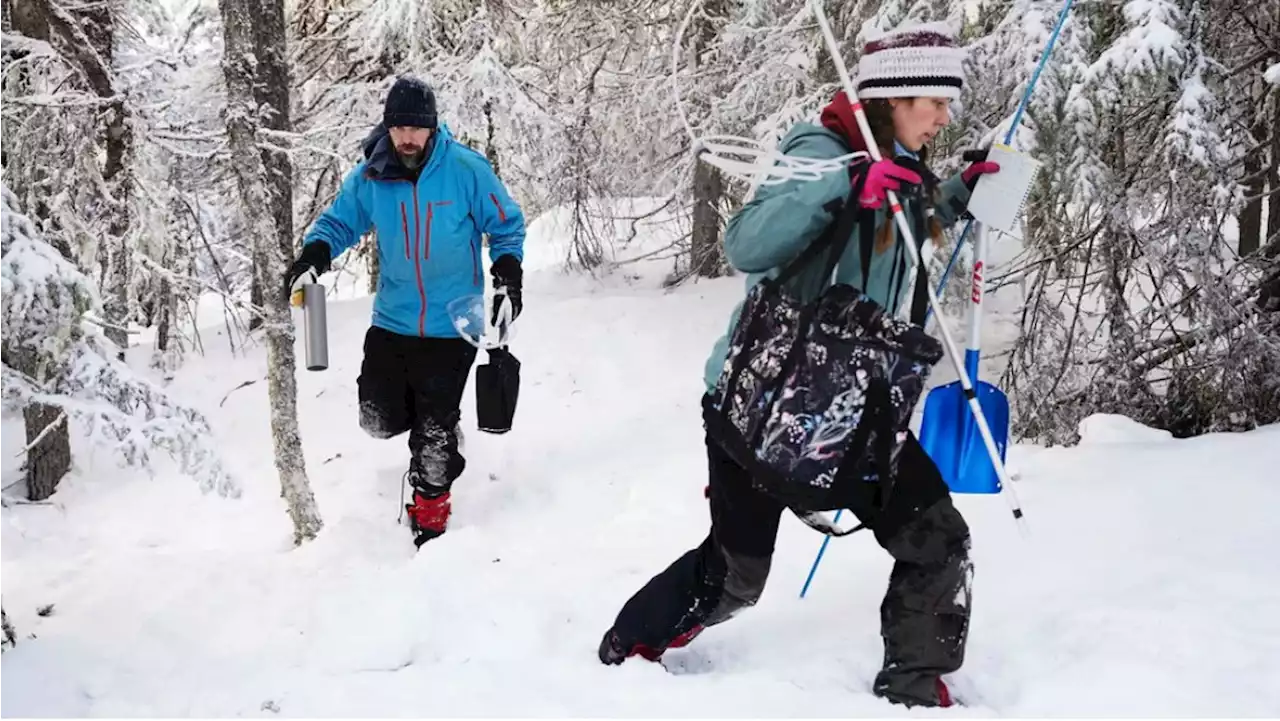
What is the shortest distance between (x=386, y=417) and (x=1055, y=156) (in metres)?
3.74

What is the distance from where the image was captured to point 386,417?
14.7ft

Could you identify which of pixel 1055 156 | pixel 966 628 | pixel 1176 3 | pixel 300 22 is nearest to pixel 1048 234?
pixel 1055 156

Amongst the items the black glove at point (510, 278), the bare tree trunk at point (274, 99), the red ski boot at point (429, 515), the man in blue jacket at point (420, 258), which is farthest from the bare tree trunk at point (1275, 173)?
the bare tree trunk at point (274, 99)

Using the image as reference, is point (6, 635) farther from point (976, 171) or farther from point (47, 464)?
point (47, 464)

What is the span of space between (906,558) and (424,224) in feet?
8.63

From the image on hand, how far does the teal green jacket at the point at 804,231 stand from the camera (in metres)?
2.20

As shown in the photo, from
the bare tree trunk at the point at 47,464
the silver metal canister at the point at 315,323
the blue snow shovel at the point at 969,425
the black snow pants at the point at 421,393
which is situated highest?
the blue snow shovel at the point at 969,425

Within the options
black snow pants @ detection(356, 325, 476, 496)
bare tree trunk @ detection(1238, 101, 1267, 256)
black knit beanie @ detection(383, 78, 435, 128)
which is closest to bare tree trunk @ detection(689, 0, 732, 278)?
bare tree trunk @ detection(1238, 101, 1267, 256)

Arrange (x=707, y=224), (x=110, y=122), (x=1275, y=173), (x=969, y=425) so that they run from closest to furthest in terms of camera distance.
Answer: (x=969, y=425)
(x=1275, y=173)
(x=110, y=122)
(x=707, y=224)

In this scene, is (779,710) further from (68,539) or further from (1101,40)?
A: (68,539)

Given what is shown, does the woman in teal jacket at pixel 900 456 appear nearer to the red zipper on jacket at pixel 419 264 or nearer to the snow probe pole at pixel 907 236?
the snow probe pole at pixel 907 236

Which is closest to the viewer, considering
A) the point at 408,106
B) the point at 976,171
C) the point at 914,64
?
the point at 914,64

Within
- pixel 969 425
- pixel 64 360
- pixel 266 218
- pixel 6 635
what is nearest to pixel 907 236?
pixel 969 425

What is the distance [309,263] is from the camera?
4.10 meters
